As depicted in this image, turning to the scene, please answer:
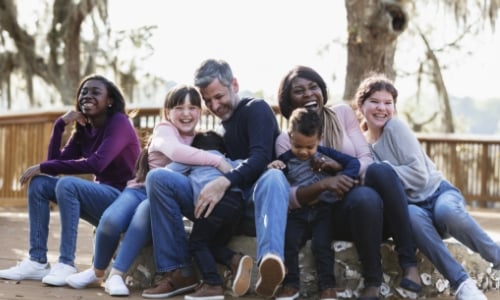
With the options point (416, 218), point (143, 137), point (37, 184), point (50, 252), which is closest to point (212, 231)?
point (416, 218)

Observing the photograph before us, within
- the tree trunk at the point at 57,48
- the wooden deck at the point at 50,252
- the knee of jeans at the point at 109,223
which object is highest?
the tree trunk at the point at 57,48

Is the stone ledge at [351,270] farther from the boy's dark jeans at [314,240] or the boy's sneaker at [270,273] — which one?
the boy's sneaker at [270,273]

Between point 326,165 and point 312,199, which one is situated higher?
point 326,165

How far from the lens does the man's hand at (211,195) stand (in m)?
4.21

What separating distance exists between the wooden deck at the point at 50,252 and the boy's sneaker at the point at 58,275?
4cm

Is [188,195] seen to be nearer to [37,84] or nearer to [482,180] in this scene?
[482,180]

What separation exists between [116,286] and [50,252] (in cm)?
213

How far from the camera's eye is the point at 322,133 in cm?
442

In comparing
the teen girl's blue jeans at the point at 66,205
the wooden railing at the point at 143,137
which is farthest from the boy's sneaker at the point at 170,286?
the wooden railing at the point at 143,137

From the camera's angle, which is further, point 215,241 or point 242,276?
point 215,241

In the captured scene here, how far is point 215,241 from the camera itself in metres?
4.41

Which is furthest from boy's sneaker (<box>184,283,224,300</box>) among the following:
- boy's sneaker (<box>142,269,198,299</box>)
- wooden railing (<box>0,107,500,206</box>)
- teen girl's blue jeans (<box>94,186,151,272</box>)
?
wooden railing (<box>0,107,500,206</box>)

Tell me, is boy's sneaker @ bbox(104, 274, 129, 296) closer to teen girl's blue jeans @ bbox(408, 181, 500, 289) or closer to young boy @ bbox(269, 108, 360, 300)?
young boy @ bbox(269, 108, 360, 300)

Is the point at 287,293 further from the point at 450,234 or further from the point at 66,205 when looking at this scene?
the point at 66,205
